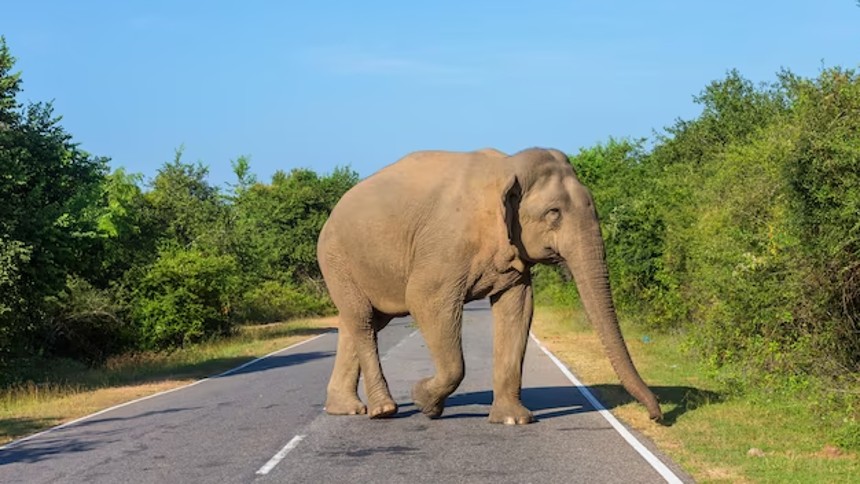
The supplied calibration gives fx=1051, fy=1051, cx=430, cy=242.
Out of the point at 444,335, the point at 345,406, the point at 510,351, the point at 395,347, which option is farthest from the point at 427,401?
the point at 395,347

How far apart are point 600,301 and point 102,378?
15.1 m

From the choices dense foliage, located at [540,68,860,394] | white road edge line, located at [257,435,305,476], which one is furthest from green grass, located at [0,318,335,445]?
dense foliage, located at [540,68,860,394]

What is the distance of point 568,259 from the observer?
12.3 metres

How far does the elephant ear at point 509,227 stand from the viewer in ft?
40.4

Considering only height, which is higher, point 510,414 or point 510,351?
point 510,351

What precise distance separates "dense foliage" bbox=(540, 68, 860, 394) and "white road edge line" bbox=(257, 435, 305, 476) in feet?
19.5

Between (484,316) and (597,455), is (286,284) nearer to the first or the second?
(484,316)

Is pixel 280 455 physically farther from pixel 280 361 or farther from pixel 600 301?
pixel 280 361

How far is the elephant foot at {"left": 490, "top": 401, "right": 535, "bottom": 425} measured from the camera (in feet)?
41.5

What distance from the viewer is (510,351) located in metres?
12.9

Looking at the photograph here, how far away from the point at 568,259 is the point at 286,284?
45881mm

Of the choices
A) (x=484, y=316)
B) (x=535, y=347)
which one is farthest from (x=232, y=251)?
(x=535, y=347)

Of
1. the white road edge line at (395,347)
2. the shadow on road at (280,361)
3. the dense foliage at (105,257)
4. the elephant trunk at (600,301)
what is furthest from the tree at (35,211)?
the elephant trunk at (600,301)

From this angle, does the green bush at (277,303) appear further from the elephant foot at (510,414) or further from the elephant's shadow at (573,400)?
the elephant foot at (510,414)
